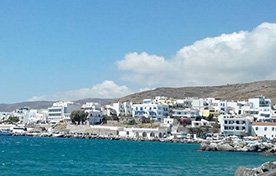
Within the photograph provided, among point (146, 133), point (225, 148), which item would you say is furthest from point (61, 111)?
point (225, 148)

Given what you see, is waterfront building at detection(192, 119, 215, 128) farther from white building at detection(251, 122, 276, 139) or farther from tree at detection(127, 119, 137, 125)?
tree at detection(127, 119, 137, 125)

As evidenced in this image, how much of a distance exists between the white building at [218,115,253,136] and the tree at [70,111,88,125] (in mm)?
34815

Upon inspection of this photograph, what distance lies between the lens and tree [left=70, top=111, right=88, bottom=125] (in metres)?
112

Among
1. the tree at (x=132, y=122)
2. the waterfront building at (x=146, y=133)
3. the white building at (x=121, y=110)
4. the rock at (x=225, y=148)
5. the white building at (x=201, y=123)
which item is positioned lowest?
the rock at (x=225, y=148)

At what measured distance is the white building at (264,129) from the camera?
3332 inches

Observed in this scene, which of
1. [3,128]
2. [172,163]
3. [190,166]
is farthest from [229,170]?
[3,128]

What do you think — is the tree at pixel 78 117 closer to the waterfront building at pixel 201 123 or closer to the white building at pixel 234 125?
the waterfront building at pixel 201 123

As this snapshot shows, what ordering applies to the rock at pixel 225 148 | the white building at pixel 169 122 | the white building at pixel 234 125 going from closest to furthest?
the rock at pixel 225 148 → the white building at pixel 234 125 → the white building at pixel 169 122

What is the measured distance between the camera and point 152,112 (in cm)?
10925

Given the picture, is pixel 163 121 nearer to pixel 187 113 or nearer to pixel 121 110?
pixel 187 113

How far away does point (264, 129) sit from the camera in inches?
3374

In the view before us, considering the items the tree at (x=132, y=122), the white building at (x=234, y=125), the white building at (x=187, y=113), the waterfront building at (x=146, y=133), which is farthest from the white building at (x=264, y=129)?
the tree at (x=132, y=122)

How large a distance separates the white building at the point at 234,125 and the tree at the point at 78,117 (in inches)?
1371

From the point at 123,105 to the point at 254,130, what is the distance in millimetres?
41744
